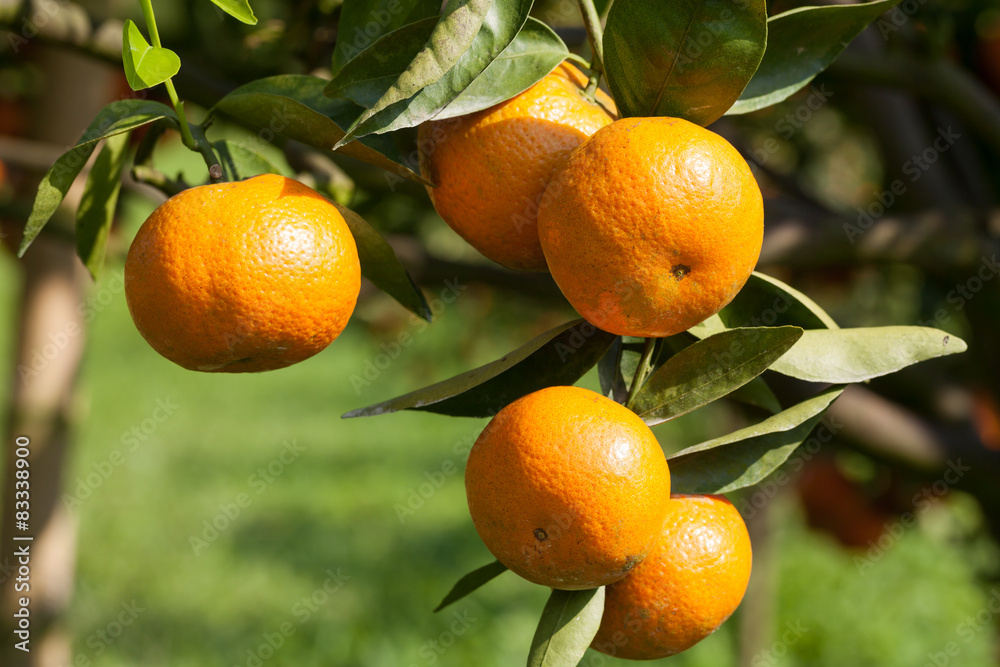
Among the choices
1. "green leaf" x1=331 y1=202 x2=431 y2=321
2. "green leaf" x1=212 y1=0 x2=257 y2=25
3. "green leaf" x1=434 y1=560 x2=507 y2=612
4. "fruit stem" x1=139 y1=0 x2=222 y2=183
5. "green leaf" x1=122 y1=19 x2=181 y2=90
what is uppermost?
"green leaf" x1=212 y1=0 x2=257 y2=25

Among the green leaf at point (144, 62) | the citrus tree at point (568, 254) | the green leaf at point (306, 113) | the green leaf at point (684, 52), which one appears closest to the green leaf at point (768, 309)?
the citrus tree at point (568, 254)

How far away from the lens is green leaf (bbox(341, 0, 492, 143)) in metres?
0.43

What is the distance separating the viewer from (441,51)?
0.44 metres

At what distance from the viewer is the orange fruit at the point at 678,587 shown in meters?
0.52

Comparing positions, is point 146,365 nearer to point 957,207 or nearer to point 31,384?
point 31,384

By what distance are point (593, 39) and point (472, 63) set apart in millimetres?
94

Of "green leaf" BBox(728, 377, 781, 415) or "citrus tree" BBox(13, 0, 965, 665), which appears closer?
"citrus tree" BBox(13, 0, 965, 665)

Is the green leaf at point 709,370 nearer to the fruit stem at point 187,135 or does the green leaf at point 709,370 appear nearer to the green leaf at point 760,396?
the green leaf at point 760,396

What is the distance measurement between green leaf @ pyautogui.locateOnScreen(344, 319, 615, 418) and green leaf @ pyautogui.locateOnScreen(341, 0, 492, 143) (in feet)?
0.53

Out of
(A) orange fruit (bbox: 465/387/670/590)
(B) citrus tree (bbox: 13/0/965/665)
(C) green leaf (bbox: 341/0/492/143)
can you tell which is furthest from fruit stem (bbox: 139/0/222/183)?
(A) orange fruit (bbox: 465/387/670/590)

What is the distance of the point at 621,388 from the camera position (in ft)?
1.84

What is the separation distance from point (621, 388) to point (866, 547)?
142cm

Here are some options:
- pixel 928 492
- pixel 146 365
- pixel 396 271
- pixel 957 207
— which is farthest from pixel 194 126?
pixel 146 365

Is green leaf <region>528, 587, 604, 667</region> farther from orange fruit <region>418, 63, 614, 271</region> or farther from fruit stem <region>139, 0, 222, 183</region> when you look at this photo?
fruit stem <region>139, 0, 222, 183</region>
